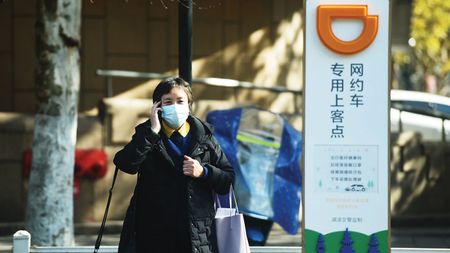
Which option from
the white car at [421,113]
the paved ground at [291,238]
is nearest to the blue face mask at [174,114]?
the paved ground at [291,238]

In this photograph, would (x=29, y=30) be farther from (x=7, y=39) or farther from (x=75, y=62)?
Answer: (x=75, y=62)

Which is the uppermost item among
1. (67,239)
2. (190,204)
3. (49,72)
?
(49,72)

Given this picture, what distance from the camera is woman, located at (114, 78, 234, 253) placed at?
6266 millimetres

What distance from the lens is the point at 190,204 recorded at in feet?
20.6

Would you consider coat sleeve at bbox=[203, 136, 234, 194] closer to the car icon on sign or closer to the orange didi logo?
the car icon on sign

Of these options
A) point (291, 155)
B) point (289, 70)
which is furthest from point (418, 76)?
point (291, 155)

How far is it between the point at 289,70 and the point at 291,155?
532 cm

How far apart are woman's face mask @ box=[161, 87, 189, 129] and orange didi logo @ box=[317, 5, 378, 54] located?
0.97 m

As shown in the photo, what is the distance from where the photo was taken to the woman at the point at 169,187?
6.27 m

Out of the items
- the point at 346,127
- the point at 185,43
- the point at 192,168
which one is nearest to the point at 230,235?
the point at 192,168

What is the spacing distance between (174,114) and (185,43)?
6.46 ft

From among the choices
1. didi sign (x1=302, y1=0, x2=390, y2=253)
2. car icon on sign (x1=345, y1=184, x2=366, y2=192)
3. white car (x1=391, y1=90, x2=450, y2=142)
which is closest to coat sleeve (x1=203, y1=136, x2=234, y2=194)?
didi sign (x1=302, y1=0, x2=390, y2=253)

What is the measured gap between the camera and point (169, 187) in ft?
20.7

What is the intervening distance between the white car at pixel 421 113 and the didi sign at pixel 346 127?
Result: 779 centimetres
